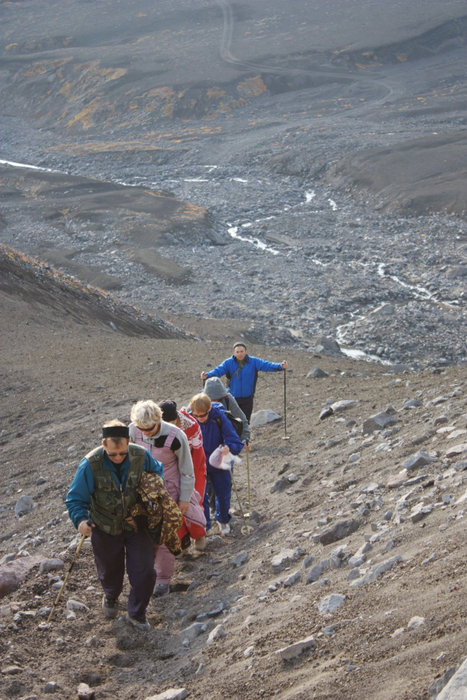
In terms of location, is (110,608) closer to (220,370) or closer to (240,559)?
(240,559)

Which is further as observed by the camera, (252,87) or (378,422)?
(252,87)

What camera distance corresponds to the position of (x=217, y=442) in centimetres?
708

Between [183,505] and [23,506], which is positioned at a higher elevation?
[183,505]

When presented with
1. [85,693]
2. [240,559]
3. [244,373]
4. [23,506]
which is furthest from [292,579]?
[23,506]

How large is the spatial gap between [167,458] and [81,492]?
3.22 ft

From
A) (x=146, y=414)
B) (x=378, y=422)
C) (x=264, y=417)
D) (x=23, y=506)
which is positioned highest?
(x=146, y=414)

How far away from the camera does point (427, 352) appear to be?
23.0m

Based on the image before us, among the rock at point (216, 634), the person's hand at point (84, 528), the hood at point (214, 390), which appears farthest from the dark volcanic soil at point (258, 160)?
the person's hand at point (84, 528)

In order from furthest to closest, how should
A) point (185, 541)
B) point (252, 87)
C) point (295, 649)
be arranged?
point (252, 87) < point (185, 541) < point (295, 649)

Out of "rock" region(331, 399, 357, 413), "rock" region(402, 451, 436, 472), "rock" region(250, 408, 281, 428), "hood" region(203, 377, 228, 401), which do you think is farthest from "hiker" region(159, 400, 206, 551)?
"rock" region(250, 408, 281, 428)

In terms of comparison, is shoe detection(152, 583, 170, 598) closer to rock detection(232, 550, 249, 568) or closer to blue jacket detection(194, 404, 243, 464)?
rock detection(232, 550, 249, 568)

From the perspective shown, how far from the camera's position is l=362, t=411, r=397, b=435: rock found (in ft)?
Result: 29.5

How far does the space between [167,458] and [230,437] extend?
3.97 feet

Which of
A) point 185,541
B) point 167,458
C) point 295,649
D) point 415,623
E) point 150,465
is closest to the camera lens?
point 415,623
